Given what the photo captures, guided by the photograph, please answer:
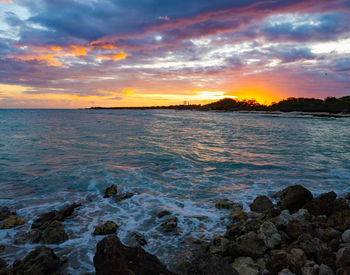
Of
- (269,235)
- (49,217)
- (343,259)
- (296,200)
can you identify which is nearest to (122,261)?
(269,235)

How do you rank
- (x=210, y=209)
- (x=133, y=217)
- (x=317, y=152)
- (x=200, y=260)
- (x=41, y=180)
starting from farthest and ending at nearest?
(x=317, y=152) < (x=41, y=180) < (x=210, y=209) < (x=133, y=217) < (x=200, y=260)

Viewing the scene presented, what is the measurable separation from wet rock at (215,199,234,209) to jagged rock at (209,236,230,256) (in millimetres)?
2284

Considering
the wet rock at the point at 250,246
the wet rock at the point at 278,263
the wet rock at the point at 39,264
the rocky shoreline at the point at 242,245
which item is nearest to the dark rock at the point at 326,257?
the rocky shoreline at the point at 242,245

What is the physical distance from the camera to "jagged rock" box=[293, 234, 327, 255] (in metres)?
4.18

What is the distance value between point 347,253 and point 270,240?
52.5 inches

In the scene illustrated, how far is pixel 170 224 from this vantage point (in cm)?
604

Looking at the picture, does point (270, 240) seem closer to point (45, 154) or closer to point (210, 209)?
point (210, 209)

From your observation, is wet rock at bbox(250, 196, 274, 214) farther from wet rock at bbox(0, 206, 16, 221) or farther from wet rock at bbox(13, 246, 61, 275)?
wet rock at bbox(0, 206, 16, 221)

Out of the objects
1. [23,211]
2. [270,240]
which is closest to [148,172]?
[23,211]

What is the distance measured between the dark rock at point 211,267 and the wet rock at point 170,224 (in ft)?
6.81

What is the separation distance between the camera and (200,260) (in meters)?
3.91

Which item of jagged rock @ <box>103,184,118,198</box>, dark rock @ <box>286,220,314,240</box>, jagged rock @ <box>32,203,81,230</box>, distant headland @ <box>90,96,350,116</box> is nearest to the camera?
dark rock @ <box>286,220,314,240</box>

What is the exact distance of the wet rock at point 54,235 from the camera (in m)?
5.32

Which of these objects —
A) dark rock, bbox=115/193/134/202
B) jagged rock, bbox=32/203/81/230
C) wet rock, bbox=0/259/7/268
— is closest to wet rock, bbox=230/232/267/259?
wet rock, bbox=0/259/7/268
